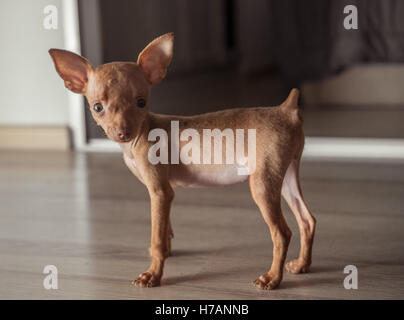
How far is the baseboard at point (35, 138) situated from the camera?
7.38 feet

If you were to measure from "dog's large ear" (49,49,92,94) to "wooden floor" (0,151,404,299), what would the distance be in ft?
1.22

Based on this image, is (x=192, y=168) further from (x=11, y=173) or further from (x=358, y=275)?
(x=11, y=173)

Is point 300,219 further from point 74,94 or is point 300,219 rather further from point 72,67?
point 74,94

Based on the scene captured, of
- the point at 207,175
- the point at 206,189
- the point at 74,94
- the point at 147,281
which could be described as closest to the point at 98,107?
the point at 207,175

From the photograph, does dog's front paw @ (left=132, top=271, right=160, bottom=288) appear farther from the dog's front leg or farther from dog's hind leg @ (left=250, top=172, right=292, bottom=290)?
dog's hind leg @ (left=250, top=172, right=292, bottom=290)

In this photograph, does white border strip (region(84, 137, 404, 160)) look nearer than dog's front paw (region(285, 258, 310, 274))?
No

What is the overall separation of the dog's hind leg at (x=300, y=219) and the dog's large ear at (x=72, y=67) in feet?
1.32

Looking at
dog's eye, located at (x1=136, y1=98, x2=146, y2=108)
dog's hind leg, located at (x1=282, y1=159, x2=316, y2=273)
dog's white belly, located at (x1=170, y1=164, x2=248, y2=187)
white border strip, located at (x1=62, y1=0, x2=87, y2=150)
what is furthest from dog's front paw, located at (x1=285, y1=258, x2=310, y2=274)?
white border strip, located at (x1=62, y1=0, x2=87, y2=150)

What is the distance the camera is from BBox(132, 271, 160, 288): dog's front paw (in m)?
0.97

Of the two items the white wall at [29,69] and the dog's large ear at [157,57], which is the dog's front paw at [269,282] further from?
the white wall at [29,69]

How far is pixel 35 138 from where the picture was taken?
7.48ft

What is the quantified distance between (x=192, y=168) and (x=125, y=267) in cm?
27

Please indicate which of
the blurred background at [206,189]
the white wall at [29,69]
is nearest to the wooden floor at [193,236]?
the blurred background at [206,189]
